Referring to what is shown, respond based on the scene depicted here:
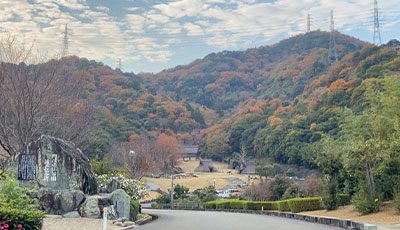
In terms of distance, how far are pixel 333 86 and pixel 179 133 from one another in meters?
42.1

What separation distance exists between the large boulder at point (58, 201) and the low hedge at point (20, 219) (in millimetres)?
9220

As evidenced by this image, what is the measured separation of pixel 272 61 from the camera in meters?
194

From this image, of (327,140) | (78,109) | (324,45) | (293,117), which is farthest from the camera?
(324,45)

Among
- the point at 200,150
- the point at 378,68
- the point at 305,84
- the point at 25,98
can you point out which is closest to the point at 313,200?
the point at 25,98

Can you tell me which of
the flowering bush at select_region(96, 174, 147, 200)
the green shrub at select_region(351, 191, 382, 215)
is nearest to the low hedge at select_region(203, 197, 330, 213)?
the green shrub at select_region(351, 191, 382, 215)

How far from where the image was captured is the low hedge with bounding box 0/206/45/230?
9.16 metres

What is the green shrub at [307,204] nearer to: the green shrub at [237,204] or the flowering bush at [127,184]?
the green shrub at [237,204]

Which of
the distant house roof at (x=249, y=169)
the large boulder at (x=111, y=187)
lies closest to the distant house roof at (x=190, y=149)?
the distant house roof at (x=249, y=169)

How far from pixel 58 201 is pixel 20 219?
9.87 m

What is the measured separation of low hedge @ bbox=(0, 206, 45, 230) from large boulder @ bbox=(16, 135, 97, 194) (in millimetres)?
10323

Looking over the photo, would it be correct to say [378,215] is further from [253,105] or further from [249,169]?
[253,105]

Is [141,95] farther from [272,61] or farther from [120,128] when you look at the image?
[272,61]

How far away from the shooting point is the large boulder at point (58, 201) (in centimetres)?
1873

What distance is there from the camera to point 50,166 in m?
19.9
